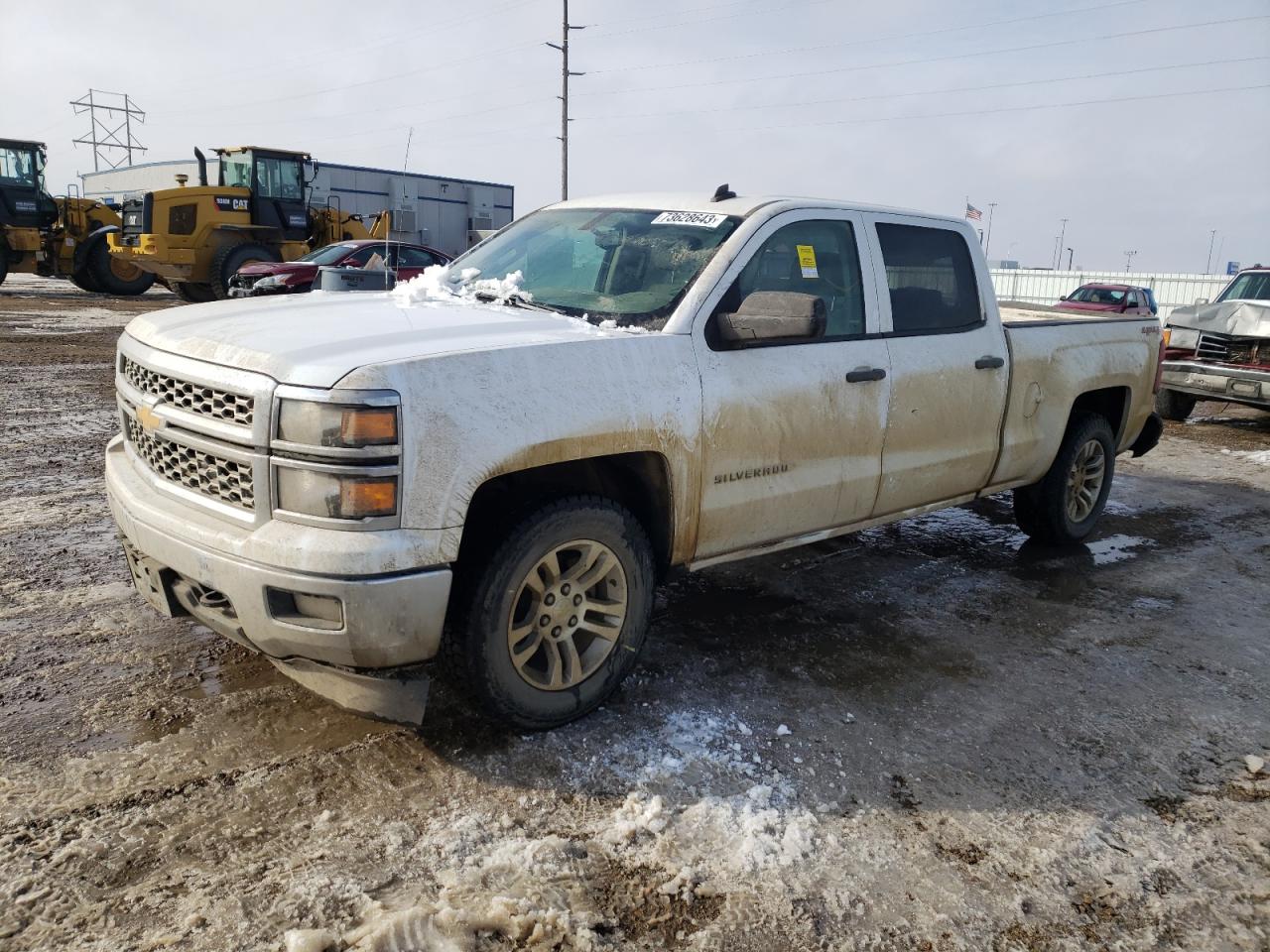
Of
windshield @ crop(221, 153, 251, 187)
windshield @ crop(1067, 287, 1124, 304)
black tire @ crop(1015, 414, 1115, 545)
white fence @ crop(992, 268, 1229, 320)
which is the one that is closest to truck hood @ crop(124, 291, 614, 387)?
black tire @ crop(1015, 414, 1115, 545)

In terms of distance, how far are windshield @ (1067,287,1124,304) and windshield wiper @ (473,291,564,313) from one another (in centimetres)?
1836

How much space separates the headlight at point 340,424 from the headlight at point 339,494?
9cm

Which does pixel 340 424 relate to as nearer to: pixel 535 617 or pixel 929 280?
pixel 535 617

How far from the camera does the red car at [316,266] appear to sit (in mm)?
14398

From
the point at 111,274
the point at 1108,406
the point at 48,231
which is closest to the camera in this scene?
the point at 1108,406

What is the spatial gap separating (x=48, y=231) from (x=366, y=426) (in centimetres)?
2339

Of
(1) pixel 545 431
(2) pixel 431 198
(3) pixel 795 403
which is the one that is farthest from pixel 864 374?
(2) pixel 431 198

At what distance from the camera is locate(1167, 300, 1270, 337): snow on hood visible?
1012 cm

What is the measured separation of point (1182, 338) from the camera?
10.8m

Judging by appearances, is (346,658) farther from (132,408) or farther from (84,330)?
(84,330)

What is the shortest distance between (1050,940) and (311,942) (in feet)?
5.99

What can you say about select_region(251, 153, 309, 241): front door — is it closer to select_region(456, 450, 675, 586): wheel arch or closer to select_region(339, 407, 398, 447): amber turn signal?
select_region(456, 450, 675, 586): wheel arch

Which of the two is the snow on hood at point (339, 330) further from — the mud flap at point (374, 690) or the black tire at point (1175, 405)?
the black tire at point (1175, 405)

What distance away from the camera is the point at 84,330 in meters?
14.7
